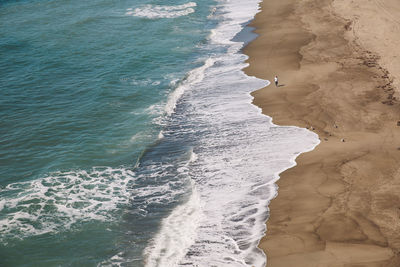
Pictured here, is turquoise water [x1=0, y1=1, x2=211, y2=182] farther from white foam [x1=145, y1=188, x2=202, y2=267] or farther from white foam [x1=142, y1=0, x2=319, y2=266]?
white foam [x1=145, y1=188, x2=202, y2=267]

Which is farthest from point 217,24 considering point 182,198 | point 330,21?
point 182,198

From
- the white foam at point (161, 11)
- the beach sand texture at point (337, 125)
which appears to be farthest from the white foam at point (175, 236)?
the white foam at point (161, 11)

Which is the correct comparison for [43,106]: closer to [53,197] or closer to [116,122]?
[116,122]

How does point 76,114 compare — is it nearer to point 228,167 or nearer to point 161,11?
point 228,167

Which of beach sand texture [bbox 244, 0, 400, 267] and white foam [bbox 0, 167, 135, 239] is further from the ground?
beach sand texture [bbox 244, 0, 400, 267]

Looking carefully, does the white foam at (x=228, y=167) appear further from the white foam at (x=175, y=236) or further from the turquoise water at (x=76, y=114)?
the turquoise water at (x=76, y=114)

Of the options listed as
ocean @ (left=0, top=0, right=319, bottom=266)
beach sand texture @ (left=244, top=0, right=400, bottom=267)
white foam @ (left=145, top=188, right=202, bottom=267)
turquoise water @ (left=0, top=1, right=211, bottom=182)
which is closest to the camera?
beach sand texture @ (left=244, top=0, right=400, bottom=267)

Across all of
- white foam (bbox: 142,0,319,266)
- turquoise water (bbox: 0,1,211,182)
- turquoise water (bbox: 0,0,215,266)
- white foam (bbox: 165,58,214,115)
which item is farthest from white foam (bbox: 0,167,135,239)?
white foam (bbox: 165,58,214,115)
